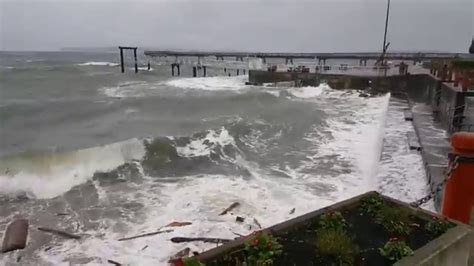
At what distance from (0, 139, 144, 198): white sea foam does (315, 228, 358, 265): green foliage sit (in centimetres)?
914

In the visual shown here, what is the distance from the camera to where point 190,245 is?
7176 millimetres

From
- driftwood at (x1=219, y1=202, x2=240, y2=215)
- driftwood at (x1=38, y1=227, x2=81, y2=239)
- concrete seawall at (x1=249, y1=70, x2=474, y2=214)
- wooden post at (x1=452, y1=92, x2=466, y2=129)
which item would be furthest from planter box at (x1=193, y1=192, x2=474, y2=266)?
wooden post at (x1=452, y1=92, x2=466, y2=129)

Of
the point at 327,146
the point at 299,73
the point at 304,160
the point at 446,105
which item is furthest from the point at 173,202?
the point at 299,73

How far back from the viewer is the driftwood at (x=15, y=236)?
734 cm

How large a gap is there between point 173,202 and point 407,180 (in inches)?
212

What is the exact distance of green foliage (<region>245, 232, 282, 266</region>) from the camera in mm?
3160

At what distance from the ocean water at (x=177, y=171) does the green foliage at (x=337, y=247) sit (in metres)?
4.09

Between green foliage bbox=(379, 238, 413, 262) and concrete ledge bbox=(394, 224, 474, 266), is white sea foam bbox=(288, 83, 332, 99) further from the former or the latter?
green foliage bbox=(379, 238, 413, 262)

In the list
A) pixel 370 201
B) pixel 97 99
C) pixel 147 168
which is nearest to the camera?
pixel 370 201

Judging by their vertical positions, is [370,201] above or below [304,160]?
above

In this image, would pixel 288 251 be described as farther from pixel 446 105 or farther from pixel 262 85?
pixel 262 85

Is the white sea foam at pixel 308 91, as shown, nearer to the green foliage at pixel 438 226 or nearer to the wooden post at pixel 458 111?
the wooden post at pixel 458 111

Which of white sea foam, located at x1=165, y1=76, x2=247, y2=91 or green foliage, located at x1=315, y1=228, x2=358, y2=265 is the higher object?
green foliage, located at x1=315, y1=228, x2=358, y2=265

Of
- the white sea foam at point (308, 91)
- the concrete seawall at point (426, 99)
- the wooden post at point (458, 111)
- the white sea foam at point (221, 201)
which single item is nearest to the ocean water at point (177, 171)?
the white sea foam at point (221, 201)
